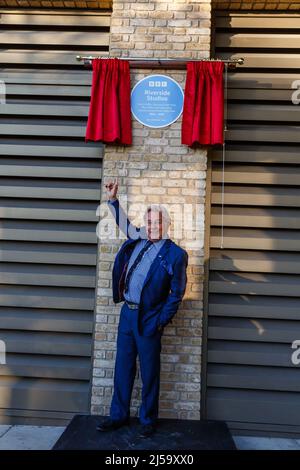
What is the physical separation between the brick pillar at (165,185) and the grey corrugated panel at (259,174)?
1.10ft

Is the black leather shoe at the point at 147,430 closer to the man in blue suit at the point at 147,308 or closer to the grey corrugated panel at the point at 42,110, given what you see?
the man in blue suit at the point at 147,308

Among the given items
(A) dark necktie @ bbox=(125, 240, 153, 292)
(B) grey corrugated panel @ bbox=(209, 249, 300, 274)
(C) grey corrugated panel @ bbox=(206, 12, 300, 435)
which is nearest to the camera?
(A) dark necktie @ bbox=(125, 240, 153, 292)

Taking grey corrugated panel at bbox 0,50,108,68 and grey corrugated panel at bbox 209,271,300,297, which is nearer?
grey corrugated panel at bbox 209,271,300,297

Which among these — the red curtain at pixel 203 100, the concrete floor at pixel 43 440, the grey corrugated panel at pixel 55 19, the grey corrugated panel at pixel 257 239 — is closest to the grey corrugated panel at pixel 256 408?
the grey corrugated panel at pixel 257 239

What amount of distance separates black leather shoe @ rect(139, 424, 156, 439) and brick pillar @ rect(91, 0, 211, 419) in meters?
0.44

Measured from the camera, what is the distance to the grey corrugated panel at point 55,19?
185 inches

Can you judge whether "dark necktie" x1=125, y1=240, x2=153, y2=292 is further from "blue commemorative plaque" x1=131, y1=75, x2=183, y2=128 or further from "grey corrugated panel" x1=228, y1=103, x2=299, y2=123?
"grey corrugated panel" x1=228, y1=103, x2=299, y2=123

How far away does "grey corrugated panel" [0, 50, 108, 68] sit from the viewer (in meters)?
4.66

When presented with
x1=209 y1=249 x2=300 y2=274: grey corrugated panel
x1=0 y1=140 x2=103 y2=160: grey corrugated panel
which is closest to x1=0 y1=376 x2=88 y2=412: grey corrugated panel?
x1=209 y1=249 x2=300 y2=274: grey corrugated panel

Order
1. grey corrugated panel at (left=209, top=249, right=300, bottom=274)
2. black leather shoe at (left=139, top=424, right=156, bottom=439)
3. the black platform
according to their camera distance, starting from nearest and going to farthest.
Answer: the black platform
black leather shoe at (left=139, top=424, right=156, bottom=439)
grey corrugated panel at (left=209, top=249, right=300, bottom=274)

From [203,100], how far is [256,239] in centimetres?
152

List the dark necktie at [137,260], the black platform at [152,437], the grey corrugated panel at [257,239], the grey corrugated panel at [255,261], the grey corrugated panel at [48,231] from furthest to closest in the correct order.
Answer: the grey corrugated panel at [48,231], the grey corrugated panel at [255,261], the grey corrugated panel at [257,239], the dark necktie at [137,260], the black platform at [152,437]

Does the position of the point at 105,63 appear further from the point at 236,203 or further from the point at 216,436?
the point at 216,436

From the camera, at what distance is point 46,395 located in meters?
4.32
